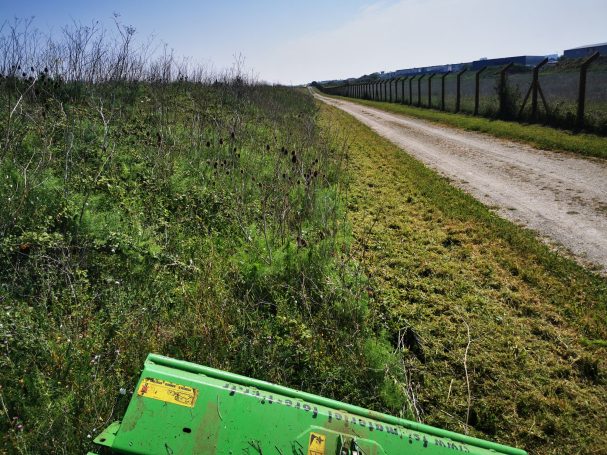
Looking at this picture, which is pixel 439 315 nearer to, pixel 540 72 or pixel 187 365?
pixel 187 365

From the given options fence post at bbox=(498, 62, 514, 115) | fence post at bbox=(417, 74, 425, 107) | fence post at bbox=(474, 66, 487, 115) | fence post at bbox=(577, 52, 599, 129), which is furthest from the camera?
fence post at bbox=(417, 74, 425, 107)

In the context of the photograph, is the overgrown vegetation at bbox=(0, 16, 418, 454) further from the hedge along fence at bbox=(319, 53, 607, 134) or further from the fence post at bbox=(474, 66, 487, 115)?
the fence post at bbox=(474, 66, 487, 115)

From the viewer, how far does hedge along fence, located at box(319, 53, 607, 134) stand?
1119cm

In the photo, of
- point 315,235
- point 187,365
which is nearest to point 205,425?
point 187,365

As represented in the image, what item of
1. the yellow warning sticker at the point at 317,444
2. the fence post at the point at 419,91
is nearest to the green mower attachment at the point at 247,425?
the yellow warning sticker at the point at 317,444

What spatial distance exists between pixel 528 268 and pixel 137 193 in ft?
14.2

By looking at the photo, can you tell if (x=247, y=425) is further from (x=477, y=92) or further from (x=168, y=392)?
(x=477, y=92)

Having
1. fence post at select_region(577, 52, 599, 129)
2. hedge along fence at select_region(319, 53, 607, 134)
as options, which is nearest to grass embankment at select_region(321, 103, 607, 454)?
fence post at select_region(577, 52, 599, 129)

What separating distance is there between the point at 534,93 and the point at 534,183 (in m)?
8.18

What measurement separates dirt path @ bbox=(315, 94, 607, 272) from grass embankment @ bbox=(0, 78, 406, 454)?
8.22 feet

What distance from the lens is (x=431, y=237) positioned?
4.86 m

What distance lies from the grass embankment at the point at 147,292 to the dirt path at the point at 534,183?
2.51 m

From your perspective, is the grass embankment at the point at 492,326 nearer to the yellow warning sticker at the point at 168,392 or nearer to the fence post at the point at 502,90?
the yellow warning sticker at the point at 168,392

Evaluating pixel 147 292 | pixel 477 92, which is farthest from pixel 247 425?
pixel 477 92
